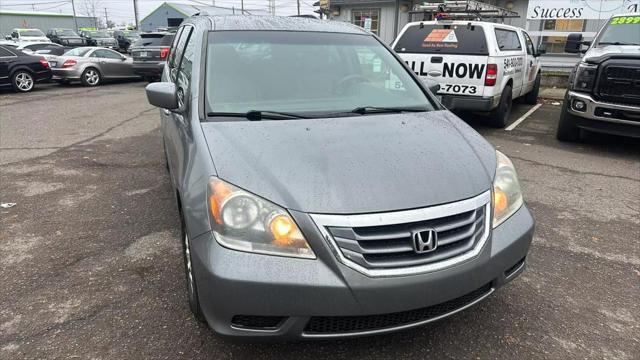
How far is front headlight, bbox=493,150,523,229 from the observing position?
2.26 metres

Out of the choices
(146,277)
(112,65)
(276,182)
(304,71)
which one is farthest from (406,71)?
(112,65)

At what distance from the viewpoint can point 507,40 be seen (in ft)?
27.2

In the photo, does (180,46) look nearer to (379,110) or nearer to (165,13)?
(379,110)

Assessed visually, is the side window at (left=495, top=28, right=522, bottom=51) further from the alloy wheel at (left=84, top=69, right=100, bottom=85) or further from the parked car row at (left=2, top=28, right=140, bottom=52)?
the parked car row at (left=2, top=28, right=140, bottom=52)

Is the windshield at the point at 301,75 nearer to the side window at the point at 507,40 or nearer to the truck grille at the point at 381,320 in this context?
the truck grille at the point at 381,320

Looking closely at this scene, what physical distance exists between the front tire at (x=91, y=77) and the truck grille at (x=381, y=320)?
1532 centimetres

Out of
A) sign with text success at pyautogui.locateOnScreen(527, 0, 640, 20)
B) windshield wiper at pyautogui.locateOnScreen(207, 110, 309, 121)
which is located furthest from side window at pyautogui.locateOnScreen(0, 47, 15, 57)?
sign with text success at pyautogui.locateOnScreen(527, 0, 640, 20)

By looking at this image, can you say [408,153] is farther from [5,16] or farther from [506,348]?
[5,16]

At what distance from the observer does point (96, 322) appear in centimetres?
260

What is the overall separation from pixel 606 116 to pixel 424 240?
560 cm

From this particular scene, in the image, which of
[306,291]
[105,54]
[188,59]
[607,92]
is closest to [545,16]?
[607,92]

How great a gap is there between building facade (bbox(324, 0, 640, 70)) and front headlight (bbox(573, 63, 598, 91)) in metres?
6.46

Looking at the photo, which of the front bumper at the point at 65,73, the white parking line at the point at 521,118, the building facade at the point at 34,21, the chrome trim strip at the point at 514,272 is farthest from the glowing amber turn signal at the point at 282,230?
the building facade at the point at 34,21

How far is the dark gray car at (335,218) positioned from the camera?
1888mm
